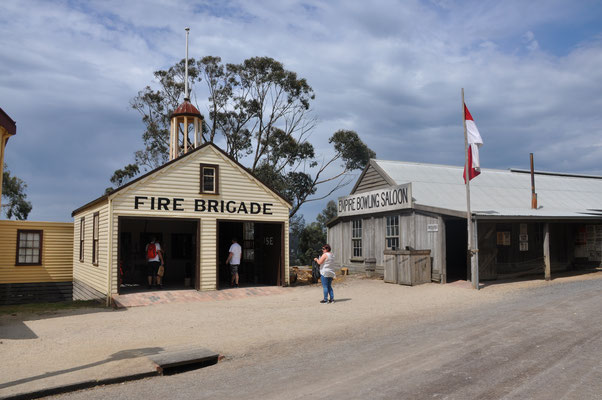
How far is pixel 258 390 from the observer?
19.7ft

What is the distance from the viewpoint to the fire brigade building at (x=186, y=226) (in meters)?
15.5

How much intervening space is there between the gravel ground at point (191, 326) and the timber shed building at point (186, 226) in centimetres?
236

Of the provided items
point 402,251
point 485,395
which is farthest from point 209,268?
point 485,395

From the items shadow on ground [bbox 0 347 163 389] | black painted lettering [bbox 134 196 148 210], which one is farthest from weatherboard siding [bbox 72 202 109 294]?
shadow on ground [bbox 0 347 163 389]

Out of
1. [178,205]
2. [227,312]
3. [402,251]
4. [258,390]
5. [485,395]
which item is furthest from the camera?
[402,251]

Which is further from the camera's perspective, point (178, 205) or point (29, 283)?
point (29, 283)

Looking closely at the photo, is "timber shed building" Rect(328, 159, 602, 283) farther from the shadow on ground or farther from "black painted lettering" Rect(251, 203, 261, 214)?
the shadow on ground

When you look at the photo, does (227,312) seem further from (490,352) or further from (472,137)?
(472,137)

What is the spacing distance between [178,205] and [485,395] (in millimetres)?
12490

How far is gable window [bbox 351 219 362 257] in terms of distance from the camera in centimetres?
2245

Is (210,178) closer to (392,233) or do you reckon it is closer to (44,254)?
(392,233)

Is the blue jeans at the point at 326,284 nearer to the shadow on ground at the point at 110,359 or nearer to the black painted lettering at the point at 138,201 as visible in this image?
the shadow on ground at the point at 110,359

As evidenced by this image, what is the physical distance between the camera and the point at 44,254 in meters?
20.9

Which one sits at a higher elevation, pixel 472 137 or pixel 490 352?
pixel 472 137
